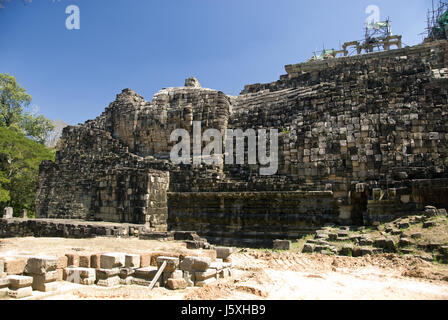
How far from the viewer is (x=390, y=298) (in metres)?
5.19

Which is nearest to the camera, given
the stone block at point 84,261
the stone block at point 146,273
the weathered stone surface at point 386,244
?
the stone block at point 146,273

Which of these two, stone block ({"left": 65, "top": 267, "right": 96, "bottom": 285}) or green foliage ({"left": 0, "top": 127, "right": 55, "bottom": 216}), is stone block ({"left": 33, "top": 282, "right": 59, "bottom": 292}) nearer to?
stone block ({"left": 65, "top": 267, "right": 96, "bottom": 285})

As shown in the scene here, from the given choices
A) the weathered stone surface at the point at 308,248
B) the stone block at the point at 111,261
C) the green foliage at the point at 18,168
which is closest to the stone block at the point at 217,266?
the stone block at the point at 111,261

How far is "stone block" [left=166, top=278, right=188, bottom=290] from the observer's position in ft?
19.8

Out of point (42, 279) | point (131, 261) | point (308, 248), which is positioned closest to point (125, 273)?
point (131, 261)

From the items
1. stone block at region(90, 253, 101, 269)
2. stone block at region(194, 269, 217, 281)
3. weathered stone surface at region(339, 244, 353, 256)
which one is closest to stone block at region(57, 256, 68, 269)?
stone block at region(90, 253, 101, 269)

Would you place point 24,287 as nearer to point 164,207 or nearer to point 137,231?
point 137,231

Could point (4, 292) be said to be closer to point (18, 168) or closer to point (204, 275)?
point (204, 275)

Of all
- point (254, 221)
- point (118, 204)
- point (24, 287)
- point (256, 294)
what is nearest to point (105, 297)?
point (24, 287)

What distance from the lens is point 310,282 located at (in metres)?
6.34

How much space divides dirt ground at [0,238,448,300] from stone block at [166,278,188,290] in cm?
15

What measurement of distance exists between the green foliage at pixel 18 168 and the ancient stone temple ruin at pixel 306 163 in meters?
7.51

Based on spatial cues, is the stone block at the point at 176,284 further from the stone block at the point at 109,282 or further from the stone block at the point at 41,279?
the stone block at the point at 41,279

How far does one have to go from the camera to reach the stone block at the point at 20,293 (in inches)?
207
